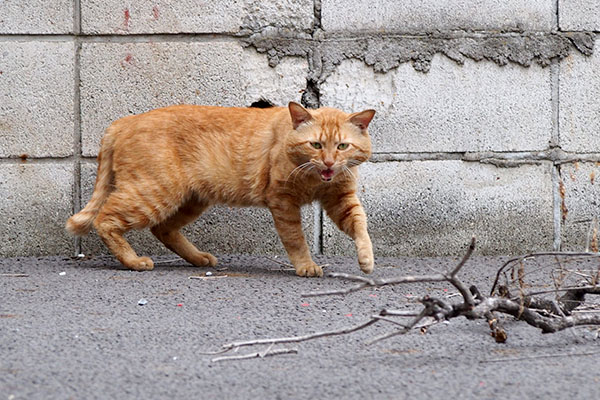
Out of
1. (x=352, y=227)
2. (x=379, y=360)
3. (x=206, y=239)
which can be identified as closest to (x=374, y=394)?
(x=379, y=360)

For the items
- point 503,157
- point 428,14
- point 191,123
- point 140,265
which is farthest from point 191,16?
point 503,157

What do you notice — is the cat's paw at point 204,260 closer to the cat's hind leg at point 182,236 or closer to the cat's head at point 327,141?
the cat's hind leg at point 182,236

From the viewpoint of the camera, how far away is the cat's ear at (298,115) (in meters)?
3.85

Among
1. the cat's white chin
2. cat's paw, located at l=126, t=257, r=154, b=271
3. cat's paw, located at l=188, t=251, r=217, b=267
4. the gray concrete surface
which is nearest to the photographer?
the gray concrete surface

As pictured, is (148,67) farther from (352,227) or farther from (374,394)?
(374,394)

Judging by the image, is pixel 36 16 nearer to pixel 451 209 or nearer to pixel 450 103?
pixel 450 103

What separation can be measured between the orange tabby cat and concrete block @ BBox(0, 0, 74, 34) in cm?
80

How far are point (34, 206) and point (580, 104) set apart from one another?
11.4ft

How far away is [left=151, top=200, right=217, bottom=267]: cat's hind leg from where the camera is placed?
4.41 metres

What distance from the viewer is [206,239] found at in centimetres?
472

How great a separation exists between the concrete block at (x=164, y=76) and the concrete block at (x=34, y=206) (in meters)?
0.26

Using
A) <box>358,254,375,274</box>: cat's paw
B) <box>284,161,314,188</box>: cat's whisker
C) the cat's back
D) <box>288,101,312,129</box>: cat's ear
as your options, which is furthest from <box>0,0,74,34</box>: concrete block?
<box>358,254,375,274</box>: cat's paw

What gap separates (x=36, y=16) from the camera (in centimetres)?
455

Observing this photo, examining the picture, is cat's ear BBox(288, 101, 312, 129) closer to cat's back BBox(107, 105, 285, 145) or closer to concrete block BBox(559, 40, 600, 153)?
cat's back BBox(107, 105, 285, 145)
